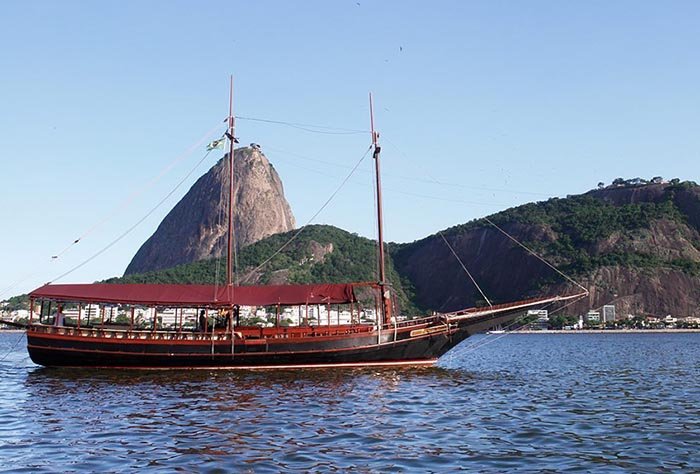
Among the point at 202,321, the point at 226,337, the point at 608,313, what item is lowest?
the point at 226,337

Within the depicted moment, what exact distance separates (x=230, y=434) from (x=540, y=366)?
30.7m

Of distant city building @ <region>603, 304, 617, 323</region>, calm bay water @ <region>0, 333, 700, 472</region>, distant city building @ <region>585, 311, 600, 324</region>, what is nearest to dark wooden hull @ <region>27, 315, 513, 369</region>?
calm bay water @ <region>0, 333, 700, 472</region>

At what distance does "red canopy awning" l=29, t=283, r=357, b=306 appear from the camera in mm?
38656

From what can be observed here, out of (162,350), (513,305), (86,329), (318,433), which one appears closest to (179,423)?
(318,433)

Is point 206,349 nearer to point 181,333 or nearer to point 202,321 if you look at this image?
point 181,333

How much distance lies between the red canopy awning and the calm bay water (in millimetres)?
5656

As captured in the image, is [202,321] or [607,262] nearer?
[202,321]

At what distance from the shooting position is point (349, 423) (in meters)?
20.2

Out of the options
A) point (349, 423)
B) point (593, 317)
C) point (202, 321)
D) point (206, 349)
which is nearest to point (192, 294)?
point (202, 321)

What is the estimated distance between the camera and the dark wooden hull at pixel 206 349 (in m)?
38.0

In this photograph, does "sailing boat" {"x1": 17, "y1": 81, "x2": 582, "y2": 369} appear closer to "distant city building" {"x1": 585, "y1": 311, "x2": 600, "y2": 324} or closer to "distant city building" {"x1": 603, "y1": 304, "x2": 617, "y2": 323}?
"distant city building" {"x1": 603, "y1": 304, "x2": 617, "y2": 323}

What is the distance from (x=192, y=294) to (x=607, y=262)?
472ft

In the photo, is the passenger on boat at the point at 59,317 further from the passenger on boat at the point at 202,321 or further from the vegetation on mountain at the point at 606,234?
the vegetation on mountain at the point at 606,234

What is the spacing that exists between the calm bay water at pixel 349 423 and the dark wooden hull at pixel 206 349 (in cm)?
386
